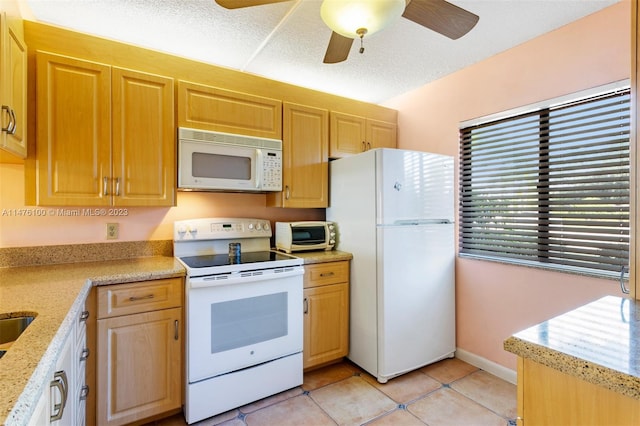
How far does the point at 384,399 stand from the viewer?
6.86ft

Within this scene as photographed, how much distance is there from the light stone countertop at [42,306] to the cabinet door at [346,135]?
1566 mm

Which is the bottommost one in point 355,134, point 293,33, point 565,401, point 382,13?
point 565,401

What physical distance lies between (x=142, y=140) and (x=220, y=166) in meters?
0.50

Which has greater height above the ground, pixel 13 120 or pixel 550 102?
pixel 550 102

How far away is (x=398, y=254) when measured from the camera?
229 centimetres

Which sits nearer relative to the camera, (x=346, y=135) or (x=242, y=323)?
(x=242, y=323)

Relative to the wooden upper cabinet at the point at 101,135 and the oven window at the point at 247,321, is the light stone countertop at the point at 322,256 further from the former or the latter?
the wooden upper cabinet at the point at 101,135

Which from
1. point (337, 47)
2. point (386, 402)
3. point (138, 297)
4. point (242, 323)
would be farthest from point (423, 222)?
point (138, 297)

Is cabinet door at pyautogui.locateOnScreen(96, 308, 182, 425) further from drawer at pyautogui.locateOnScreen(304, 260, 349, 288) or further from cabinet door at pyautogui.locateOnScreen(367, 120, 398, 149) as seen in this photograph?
cabinet door at pyautogui.locateOnScreen(367, 120, 398, 149)

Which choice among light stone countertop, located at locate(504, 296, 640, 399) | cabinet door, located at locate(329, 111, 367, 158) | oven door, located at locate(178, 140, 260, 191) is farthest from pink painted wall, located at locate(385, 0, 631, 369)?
oven door, located at locate(178, 140, 260, 191)

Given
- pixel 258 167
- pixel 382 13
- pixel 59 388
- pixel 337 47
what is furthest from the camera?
pixel 258 167

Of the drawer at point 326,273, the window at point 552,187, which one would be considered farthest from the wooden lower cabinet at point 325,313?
the window at point 552,187

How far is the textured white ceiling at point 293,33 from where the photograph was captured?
182cm

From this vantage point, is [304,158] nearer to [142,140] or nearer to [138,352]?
[142,140]
